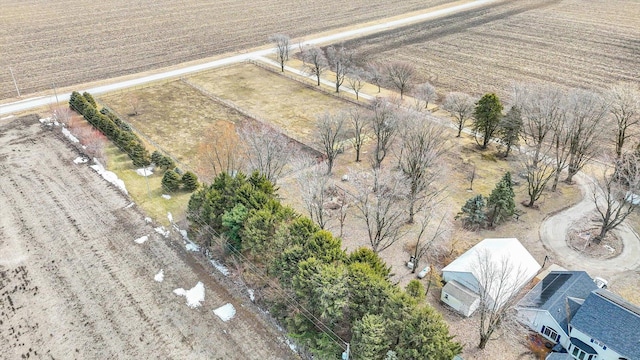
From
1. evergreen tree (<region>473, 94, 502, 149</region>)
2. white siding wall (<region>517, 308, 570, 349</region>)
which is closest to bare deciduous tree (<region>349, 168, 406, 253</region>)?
white siding wall (<region>517, 308, 570, 349</region>)

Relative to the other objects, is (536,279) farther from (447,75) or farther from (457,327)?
(447,75)

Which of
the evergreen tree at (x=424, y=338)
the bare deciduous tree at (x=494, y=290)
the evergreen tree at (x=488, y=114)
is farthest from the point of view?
the evergreen tree at (x=488, y=114)

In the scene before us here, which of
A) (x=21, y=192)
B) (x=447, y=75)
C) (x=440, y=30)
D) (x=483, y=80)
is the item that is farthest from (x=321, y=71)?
(x=21, y=192)

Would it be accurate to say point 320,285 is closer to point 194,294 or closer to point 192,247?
point 194,294

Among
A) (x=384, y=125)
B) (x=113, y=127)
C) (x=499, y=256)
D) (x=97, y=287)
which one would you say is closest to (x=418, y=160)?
(x=384, y=125)

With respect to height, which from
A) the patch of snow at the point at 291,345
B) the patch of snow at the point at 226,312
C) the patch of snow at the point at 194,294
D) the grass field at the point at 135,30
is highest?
the grass field at the point at 135,30

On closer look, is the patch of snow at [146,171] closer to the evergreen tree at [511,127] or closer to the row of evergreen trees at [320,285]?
the row of evergreen trees at [320,285]

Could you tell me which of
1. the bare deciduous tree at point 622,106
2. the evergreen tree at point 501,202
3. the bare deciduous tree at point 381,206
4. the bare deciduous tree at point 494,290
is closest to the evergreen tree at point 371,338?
the bare deciduous tree at point 494,290
